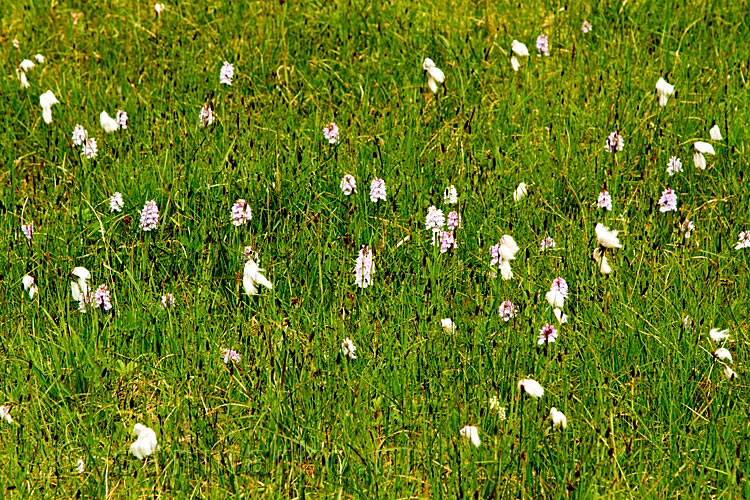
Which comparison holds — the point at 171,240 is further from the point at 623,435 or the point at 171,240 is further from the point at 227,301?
the point at 623,435

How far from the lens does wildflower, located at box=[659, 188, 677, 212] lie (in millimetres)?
3555

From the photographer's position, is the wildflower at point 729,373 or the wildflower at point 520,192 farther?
the wildflower at point 520,192

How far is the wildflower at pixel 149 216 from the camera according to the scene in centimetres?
Result: 347

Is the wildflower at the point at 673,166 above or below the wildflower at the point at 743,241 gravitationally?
above

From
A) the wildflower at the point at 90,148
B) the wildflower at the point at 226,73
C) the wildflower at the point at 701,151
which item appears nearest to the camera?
the wildflower at the point at 701,151

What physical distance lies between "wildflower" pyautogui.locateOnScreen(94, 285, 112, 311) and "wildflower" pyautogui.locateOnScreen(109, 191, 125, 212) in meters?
0.54

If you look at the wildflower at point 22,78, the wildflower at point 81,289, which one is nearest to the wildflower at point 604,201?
the wildflower at point 81,289

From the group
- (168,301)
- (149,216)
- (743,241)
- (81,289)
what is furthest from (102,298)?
(743,241)

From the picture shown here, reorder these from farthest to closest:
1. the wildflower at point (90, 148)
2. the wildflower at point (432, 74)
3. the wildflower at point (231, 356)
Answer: the wildflower at point (432, 74) < the wildflower at point (90, 148) < the wildflower at point (231, 356)

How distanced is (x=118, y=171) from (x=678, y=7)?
9.54ft

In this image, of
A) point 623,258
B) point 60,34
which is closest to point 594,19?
point 623,258

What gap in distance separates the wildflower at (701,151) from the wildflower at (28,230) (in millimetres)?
2403

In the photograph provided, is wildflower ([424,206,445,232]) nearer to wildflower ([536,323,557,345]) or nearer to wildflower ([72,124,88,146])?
wildflower ([536,323,557,345])

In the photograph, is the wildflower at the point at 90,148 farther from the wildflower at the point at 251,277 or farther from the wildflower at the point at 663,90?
the wildflower at the point at 663,90
